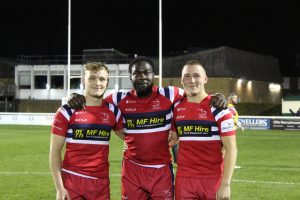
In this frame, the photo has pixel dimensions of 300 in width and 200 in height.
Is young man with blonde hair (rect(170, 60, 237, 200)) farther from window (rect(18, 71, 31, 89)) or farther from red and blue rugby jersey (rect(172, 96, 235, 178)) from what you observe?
window (rect(18, 71, 31, 89))

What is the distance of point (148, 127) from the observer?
5.38 m

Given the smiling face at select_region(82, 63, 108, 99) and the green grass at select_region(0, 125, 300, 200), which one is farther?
the green grass at select_region(0, 125, 300, 200)

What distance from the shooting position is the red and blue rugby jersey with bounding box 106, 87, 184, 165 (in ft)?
17.6

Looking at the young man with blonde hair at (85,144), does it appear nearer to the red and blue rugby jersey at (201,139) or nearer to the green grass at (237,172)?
the red and blue rugby jersey at (201,139)

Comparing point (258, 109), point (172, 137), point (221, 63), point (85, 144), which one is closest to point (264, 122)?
point (221, 63)

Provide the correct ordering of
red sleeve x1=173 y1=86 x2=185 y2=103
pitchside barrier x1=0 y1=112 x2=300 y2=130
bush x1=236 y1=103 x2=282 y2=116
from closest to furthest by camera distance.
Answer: red sleeve x1=173 y1=86 x2=185 y2=103
pitchside barrier x1=0 y1=112 x2=300 y2=130
bush x1=236 y1=103 x2=282 y2=116

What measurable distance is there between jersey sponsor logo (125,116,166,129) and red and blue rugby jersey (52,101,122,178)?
316mm

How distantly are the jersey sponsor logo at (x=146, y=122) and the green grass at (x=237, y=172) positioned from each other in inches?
169

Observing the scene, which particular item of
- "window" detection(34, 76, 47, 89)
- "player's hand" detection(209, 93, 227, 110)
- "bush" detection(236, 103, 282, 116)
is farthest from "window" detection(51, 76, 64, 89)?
"player's hand" detection(209, 93, 227, 110)

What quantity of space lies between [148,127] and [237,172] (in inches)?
324

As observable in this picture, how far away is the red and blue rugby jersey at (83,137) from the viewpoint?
5125mm

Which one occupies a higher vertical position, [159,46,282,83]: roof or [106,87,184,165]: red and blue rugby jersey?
[159,46,282,83]: roof

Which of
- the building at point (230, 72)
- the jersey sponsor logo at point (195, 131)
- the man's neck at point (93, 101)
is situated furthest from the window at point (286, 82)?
the man's neck at point (93, 101)

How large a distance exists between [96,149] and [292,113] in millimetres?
41486
